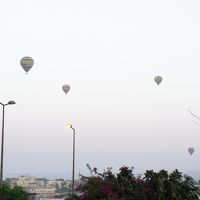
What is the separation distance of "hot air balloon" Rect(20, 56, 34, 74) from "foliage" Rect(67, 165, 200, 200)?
56.3 meters

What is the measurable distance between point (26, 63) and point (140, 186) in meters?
58.0

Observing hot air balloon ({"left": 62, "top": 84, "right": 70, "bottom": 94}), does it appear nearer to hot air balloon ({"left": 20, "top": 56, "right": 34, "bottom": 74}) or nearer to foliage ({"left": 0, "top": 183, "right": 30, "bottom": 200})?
hot air balloon ({"left": 20, "top": 56, "right": 34, "bottom": 74})

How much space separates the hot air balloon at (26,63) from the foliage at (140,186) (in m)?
56.3

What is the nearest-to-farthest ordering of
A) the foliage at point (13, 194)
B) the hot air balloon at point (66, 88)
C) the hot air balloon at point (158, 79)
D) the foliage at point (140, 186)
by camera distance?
1. the foliage at point (140, 186)
2. the foliage at point (13, 194)
3. the hot air balloon at point (66, 88)
4. the hot air balloon at point (158, 79)

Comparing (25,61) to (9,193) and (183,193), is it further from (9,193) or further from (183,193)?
(183,193)

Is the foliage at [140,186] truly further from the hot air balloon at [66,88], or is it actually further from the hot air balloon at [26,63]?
the hot air balloon at [66,88]

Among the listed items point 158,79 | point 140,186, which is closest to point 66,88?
point 158,79

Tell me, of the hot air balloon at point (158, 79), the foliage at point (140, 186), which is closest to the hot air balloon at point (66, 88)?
the hot air balloon at point (158, 79)

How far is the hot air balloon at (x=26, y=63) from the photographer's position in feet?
252

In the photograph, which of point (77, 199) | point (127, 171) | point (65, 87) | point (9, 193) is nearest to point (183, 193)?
point (127, 171)

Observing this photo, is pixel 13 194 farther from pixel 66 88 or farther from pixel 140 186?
pixel 66 88

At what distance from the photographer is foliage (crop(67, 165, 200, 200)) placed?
19969 millimetres

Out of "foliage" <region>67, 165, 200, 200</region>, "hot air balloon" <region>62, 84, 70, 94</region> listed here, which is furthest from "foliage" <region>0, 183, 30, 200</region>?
"hot air balloon" <region>62, 84, 70, 94</region>

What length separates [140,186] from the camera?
2058cm
